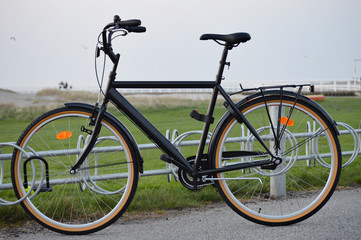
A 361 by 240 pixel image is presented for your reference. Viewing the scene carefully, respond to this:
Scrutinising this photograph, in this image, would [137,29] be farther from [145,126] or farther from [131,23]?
[145,126]

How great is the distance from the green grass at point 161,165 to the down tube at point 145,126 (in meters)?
0.39

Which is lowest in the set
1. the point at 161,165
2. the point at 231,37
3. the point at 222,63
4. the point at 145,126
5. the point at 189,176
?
the point at 161,165

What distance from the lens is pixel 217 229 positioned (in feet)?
11.6

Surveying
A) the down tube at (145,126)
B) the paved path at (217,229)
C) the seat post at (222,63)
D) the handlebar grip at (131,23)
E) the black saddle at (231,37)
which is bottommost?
the paved path at (217,229)

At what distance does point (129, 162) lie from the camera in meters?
3.46

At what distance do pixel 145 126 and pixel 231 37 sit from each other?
38.5 inches

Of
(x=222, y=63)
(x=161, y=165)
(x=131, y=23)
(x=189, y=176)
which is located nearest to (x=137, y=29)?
(x=131, y=23)

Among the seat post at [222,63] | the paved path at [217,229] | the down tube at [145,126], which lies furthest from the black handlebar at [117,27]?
the paved path at [217,229]

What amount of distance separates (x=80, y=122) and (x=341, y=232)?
235 centimetres

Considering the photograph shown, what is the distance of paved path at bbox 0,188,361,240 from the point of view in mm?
Answer: 3385

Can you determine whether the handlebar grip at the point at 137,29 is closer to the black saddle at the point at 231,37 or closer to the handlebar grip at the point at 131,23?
the handlebar grip at the point at 131,23

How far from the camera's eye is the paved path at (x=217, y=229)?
3.38 meters

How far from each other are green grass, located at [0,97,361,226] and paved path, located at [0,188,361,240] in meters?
0.27

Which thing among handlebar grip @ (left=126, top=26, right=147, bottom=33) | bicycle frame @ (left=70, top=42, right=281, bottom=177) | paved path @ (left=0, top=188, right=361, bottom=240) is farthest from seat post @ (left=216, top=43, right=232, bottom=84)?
paved path @ (left=0, top=188, right=361, bottom=240)
